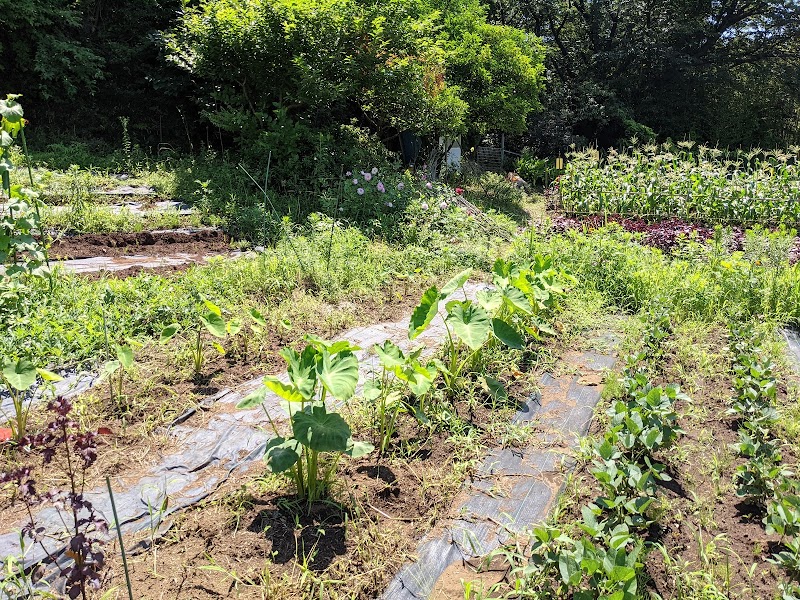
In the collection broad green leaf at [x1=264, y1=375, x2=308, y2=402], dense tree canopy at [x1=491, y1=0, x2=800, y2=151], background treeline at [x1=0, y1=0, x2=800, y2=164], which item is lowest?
broad green leaf at [x1=264, y1=375, x2=308, y2=402]

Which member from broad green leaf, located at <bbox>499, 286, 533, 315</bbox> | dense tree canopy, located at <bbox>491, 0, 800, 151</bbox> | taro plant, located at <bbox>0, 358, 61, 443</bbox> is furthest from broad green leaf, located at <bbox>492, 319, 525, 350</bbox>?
dense tree canopy, located at <bbox>491, 0, 800, 151</bbox>

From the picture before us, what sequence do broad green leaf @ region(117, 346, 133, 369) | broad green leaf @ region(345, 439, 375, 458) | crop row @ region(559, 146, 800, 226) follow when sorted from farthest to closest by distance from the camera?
crop row @ region(559, 146, 800, 226) → broad green leaf @ region(117, 346, 133, 369) → broad green leaf @ region(345, 439, 375, 458)

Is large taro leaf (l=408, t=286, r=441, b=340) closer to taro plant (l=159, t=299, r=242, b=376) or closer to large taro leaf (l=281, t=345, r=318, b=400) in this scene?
large taro leaf (l=281, t=345, r=318, b=400)

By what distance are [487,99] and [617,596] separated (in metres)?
9.64

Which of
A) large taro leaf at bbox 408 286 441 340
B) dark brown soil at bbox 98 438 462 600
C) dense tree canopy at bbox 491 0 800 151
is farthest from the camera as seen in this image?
dense tree canopy at bbox 491 0 800 151

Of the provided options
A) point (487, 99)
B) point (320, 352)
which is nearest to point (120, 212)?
point (320, 352)

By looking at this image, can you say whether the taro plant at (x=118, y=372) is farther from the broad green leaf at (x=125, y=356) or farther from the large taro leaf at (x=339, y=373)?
the large taro leaf at (x=339, y=373)

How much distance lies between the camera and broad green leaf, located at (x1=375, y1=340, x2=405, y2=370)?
226cm

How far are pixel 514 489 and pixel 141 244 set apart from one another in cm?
391

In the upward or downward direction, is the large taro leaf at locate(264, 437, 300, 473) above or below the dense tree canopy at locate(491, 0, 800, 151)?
below

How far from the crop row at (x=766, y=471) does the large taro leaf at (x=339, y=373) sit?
1.35 metres

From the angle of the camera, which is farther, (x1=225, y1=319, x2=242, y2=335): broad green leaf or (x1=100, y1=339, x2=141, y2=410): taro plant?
(x1=225, y1=319, x2=242, y2=335): broad green leaf

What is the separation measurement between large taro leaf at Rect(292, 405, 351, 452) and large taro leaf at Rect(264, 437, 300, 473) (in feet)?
0.23

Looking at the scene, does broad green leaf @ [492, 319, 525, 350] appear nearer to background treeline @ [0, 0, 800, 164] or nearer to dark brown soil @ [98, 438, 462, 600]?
dark brown soil @ [98, 438, 462, 600]
